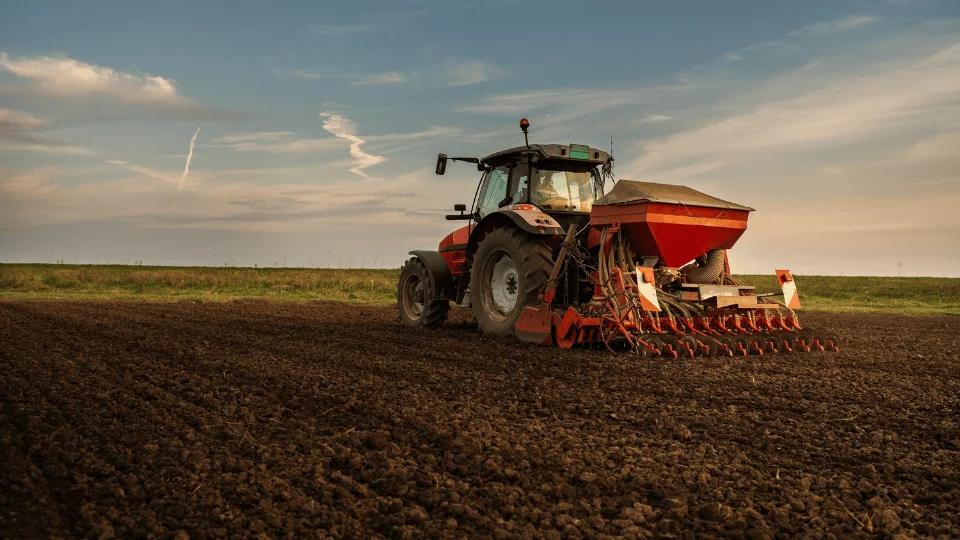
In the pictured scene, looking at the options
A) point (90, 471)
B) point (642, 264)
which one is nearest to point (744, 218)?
point (642, 264)

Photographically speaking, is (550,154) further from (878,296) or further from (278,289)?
(878,296)

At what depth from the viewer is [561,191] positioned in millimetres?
9500

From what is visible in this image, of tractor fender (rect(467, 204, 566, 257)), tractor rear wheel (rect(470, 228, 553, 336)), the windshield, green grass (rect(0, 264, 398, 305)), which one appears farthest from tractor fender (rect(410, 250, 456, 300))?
green grass (rect(0, 264, 398, 305))

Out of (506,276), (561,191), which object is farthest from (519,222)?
(561,191)

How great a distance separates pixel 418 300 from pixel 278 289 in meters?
13.4

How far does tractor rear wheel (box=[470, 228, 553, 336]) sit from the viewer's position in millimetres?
8500

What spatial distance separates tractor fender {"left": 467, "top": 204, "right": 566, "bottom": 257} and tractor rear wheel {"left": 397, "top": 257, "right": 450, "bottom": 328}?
114cm

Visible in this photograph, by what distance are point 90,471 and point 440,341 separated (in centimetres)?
546

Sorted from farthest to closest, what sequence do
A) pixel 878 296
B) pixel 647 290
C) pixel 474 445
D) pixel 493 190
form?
1. pixel 878 296
2. pixel 493 190
3. pixel 647 290
4. pixel 474 445

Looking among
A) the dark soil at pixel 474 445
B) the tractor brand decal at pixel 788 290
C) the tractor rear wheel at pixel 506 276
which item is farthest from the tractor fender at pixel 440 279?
the tractor brand decal at pixel 788 290

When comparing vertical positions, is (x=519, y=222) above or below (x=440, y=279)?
above

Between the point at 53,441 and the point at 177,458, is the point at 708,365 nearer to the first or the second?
the point at 177,458

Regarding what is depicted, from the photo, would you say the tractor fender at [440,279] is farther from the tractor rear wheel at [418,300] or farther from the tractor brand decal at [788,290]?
the tractor brand decal at [788,290]

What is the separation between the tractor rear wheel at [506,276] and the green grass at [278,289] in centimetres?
1014
